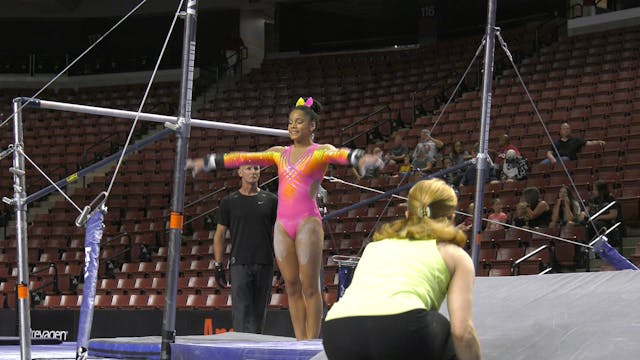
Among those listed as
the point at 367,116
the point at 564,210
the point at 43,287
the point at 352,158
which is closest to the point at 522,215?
the point at 564,210

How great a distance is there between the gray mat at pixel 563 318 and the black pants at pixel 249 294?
1.99 m

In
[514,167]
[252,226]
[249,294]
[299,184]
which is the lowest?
[249,294]

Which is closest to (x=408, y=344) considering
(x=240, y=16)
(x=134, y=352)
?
(x=134, y=352)

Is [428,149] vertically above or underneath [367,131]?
underneath

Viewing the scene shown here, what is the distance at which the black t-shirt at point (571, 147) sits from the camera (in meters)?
12.9

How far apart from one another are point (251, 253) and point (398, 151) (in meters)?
8.48

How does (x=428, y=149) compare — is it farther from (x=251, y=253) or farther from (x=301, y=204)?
(x=301, y=204)

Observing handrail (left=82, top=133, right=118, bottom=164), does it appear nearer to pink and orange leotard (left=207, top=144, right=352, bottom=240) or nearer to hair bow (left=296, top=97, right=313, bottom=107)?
hair bow (left=296, top=97, right=313, bottom=107)

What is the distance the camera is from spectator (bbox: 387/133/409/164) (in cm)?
1501

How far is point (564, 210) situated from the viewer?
11.2m

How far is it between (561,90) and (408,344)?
1350 centimetres

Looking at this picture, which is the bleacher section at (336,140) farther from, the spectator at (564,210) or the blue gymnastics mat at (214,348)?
the blue gymnastics mat at (214,348)

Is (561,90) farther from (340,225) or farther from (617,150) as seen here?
(340,225)

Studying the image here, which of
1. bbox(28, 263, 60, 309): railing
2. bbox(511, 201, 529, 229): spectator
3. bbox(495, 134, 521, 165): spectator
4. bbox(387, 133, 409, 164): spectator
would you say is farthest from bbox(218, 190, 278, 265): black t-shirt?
bbox(28, 263, 60, 309): railing
